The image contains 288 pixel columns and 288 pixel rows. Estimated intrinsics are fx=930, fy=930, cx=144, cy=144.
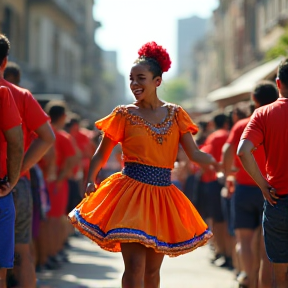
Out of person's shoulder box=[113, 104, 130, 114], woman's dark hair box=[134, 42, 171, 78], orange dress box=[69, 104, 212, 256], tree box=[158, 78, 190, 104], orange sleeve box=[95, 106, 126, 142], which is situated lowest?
orange dress box=[69, 104, 212, 256]

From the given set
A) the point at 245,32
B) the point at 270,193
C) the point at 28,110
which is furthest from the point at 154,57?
the point at 245,32

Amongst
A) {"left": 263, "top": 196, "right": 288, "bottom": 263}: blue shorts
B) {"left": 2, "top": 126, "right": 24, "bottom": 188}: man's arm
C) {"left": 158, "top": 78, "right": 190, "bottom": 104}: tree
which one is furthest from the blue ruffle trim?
{"left": 158, "top": 78, "right": 190, "bottom": 104}: tree

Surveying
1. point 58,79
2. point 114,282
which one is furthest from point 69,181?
point 58,79

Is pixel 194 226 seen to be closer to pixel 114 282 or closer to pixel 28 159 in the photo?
pixel 28 159

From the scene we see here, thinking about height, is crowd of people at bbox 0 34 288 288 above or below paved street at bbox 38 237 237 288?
above

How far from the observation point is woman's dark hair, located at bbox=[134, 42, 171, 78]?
6941 mm

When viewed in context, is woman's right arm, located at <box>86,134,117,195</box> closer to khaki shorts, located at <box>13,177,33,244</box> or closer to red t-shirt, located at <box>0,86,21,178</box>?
khaki shorts, located at <box>13,177,33,244</box>

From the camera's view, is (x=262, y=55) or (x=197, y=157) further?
(x=262, y=55)

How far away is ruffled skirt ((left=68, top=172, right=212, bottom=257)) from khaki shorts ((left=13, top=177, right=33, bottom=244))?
76cm

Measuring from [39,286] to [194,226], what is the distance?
3.88m

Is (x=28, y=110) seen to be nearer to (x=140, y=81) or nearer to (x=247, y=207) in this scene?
(x=140, y=81)

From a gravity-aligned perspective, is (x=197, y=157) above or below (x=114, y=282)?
above

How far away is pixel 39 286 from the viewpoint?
33.6 feet

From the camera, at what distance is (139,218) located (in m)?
6.52
